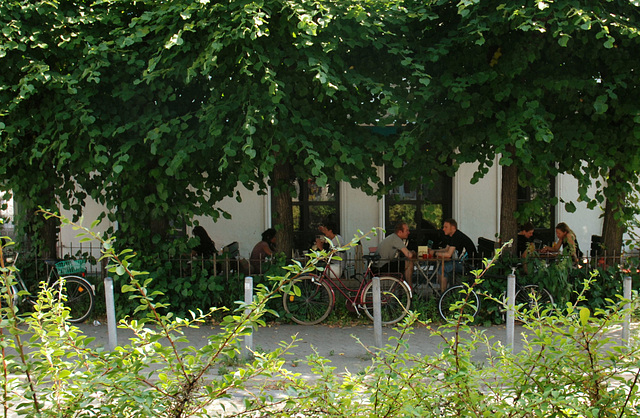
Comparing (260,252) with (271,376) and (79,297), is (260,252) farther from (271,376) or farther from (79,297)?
(271,376)

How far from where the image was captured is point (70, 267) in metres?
10.1

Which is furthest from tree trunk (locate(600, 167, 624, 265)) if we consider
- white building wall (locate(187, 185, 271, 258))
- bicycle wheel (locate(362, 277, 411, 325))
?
white building wall (locate(187, 185, 271, 258))

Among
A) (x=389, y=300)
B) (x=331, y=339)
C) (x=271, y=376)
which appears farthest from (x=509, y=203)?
(x=271, y=376)

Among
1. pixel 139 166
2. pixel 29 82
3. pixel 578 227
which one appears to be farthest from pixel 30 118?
pixel 578 227

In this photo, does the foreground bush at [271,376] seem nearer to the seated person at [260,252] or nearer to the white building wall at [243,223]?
the seated person at [260,252]

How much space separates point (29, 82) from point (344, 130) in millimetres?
4379

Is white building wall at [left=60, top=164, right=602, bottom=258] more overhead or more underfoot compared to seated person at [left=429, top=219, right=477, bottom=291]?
more overhead

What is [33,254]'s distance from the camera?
10.3 m

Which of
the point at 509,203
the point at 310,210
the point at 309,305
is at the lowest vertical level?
the point at 309,305

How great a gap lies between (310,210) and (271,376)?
35.8 ft

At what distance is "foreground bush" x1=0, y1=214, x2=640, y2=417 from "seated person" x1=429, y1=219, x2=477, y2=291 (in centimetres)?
650

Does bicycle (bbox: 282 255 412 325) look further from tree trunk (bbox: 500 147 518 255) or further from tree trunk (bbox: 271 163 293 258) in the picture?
tree trunk (bbox: 500 147 518 255)

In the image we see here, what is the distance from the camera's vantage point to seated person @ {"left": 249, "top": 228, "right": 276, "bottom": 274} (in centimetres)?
1020

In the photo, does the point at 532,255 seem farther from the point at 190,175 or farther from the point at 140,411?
the point at 140,411
